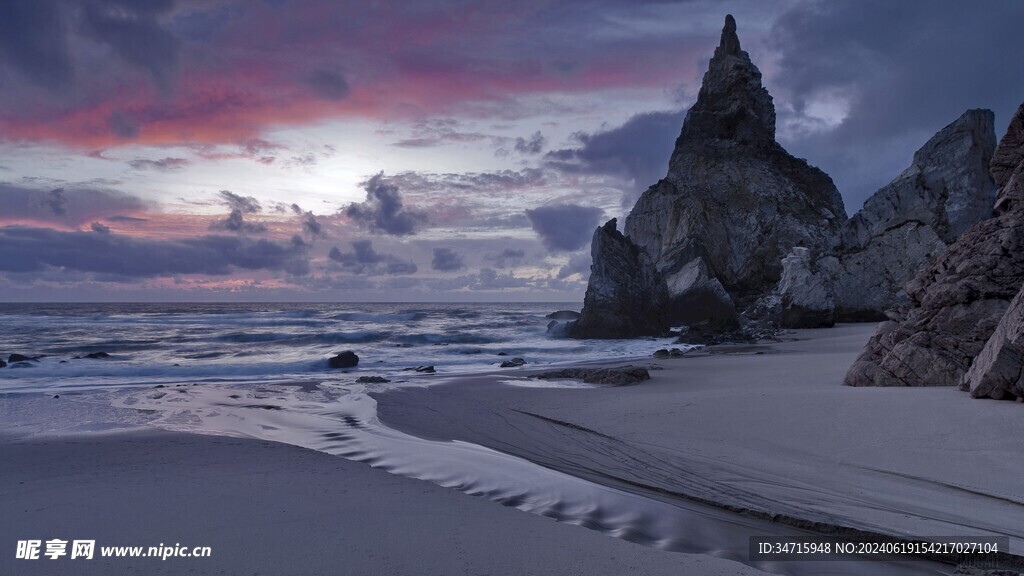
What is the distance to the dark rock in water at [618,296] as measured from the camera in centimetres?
3147

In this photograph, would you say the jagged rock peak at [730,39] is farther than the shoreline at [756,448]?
Yes

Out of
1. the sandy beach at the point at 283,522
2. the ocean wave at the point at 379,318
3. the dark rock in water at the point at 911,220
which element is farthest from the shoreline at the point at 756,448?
the ocean wave at the point at 379,318

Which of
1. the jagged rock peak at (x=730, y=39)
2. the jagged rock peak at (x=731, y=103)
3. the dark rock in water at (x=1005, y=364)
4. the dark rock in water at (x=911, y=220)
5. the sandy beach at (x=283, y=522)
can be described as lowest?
the sandy beach at (x=283, y=522)

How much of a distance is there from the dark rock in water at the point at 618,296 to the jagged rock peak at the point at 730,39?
30698 mm

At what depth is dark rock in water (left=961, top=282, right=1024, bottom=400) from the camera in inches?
244

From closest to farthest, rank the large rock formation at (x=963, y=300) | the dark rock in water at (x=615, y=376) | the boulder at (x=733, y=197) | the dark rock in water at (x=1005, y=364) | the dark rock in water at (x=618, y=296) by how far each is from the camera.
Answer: the dark rock in water at (x=1005, y=364)
the large rock formation at (x=963, y=300)
the dark rock in water at (x=615, y=376)
the dark rock in water at (x=618, y=296)
the boulder at (x=733, y=197)

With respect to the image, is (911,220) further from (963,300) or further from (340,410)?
(340,410)

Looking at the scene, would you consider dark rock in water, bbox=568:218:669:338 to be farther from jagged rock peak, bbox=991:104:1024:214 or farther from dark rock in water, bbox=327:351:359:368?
jagged rock peak, bbox=991:104:1024:214

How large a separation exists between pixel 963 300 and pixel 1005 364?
210cm

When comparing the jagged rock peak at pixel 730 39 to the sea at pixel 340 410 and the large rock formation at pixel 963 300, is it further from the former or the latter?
the large rock formation at pixel 963 300

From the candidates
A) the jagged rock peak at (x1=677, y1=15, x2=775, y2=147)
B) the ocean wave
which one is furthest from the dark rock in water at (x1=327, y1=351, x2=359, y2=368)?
the jagged rock peak at (x1=677, y1=15, x2=775, y2=147)

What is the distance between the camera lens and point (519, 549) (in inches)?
145

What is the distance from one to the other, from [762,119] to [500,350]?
3939 centimetres

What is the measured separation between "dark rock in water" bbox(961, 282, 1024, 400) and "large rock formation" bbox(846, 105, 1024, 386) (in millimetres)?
1033
